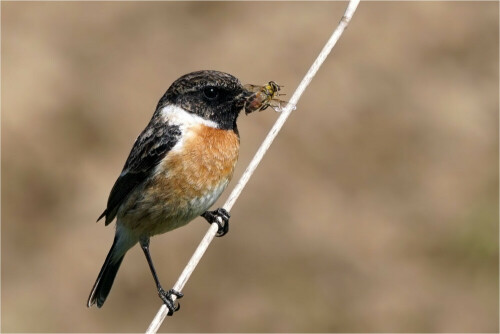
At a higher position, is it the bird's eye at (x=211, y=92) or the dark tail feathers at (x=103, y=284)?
the bird's eye at (x=211, y=92)

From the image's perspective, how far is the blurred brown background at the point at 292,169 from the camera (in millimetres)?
9914

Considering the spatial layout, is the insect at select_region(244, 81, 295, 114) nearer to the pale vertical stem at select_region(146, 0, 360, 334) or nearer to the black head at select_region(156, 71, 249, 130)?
the black head at select_region(156, 71, 249, 130)

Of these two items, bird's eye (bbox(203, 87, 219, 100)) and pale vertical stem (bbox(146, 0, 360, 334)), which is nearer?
pale vertical stem (bbox(146, 0, 360, 334))

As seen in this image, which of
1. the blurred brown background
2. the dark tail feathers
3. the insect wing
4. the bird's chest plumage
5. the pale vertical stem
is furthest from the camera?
the blurred brown background

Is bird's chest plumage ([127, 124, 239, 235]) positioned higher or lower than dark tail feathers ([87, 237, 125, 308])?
higher

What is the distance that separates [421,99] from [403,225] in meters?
2.05

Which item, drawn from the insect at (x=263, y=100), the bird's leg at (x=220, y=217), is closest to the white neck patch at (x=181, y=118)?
the insect at (x=263, y=100)

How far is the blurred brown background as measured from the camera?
9914 mm

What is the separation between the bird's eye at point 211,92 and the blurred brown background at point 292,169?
440 centimetres

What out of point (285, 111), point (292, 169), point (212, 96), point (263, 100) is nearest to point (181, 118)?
point (212, 96)

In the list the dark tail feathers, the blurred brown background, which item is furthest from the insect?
the blurred brown background

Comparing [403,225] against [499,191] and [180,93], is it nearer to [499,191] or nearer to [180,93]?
[499,191]

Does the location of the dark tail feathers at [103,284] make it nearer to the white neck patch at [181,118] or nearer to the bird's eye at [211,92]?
the white neck patch at [181,118]

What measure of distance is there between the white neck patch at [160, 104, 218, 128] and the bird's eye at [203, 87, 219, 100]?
0.50 feet
